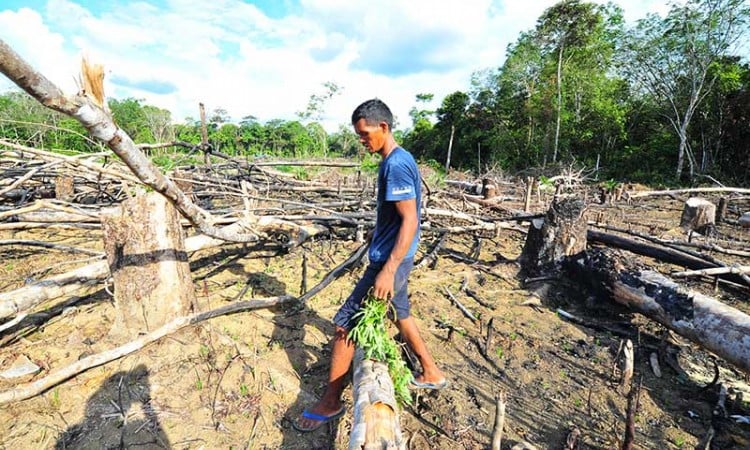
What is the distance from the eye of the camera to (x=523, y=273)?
4926 mm

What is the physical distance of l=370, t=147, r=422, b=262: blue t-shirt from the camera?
2.20 meters

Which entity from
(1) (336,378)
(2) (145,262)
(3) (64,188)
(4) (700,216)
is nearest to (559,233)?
(1) (336,378)

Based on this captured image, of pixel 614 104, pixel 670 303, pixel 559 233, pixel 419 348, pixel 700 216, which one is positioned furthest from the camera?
pixel 614 104

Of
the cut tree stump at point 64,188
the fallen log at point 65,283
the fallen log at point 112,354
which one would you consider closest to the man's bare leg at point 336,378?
the fallen log at point 112,354

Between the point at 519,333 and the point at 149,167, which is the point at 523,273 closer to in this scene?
the point at 519,333

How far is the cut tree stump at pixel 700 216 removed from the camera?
715 centimetres

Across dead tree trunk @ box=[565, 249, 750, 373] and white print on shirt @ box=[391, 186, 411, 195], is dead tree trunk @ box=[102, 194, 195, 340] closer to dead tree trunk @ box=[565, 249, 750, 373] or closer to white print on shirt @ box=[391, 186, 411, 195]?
white print on shirt @ box=[391, 186, 411, 195]

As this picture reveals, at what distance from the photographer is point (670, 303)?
11.0 feet

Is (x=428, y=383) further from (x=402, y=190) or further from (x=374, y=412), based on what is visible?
(x=402, y=190)

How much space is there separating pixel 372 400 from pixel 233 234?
2.25 metres

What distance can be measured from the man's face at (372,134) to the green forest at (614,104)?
36.9ft

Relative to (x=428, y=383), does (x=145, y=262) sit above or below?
above

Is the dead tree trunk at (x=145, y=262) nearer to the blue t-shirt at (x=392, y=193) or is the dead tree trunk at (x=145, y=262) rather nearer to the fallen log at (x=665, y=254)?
the blue t-shirt at (x=392, y=193)

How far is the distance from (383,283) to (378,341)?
1.23ft
